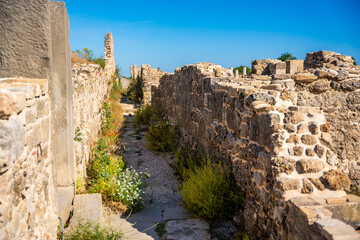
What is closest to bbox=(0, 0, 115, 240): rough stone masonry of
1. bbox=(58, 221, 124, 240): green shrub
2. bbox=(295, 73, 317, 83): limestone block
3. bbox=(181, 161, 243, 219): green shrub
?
bbox=(58, 221, 124, 240): green shrub

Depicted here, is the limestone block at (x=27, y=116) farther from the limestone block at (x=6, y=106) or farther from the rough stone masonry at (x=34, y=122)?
the limestone block at (x=6, y=106)

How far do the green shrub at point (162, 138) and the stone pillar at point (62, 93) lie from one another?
358cm

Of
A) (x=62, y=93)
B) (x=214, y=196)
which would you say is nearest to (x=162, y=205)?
(x=214, y=196)

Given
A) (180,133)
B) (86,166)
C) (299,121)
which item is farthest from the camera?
(180,133)

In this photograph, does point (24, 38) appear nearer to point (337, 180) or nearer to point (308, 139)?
point (308, 139)

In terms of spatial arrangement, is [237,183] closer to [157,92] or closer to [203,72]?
[203,72]

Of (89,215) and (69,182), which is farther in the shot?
(69,182)

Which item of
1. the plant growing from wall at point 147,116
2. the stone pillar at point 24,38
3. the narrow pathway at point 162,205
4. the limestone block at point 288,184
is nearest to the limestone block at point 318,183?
the limestone block at point 288,184

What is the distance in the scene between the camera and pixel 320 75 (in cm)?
354

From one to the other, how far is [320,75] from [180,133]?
4.26 metres

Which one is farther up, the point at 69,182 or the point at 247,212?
the point at 69,182

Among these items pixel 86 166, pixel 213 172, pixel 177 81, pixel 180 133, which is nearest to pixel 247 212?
pixel 213 172

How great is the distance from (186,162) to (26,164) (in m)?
4.07

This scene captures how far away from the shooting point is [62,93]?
3.63m
